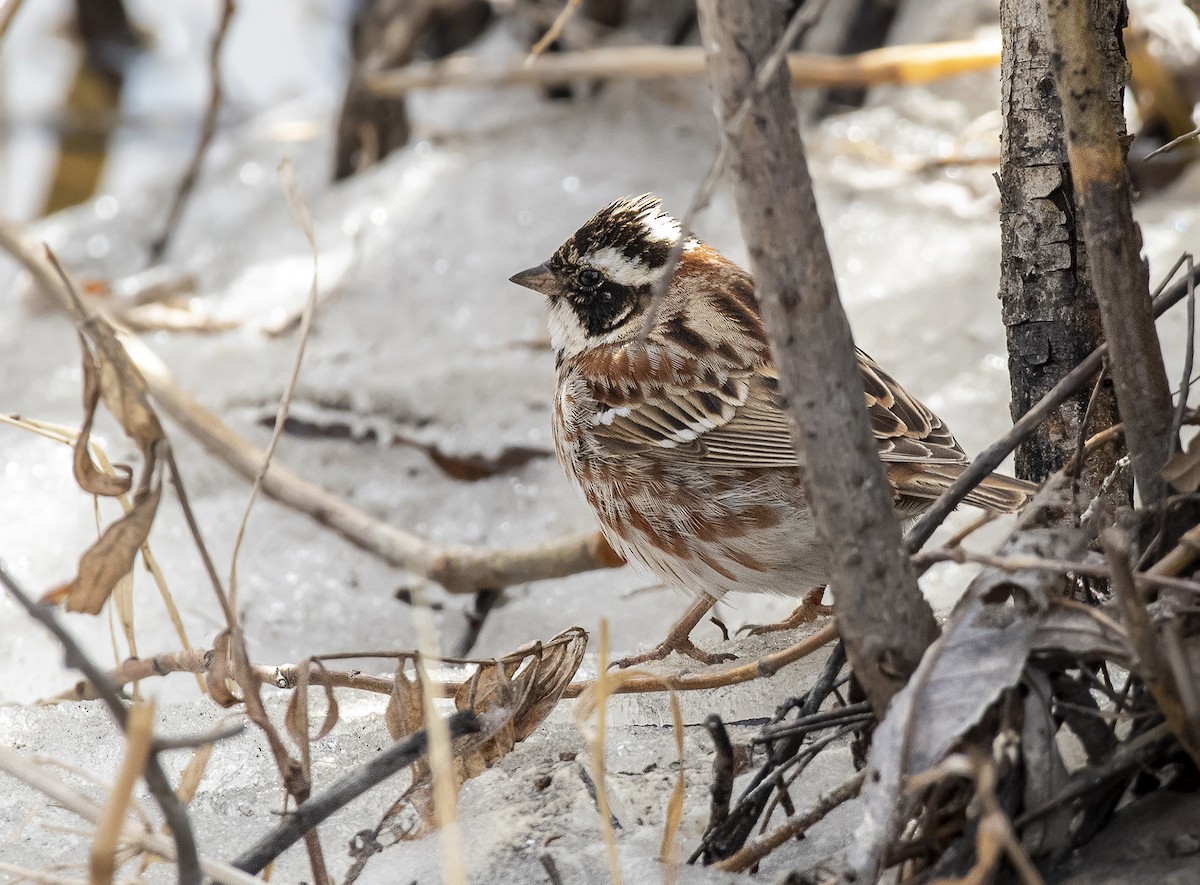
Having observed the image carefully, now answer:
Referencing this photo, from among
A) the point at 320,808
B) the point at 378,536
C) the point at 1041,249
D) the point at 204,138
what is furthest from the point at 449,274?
the point at 320,808

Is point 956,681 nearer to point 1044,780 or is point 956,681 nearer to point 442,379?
point 1044,780

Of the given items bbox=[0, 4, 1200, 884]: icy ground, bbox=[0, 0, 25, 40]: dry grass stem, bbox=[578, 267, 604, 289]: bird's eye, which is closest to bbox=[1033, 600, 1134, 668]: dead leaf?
bbox=[0, 4, 1200, 884]: icy ground

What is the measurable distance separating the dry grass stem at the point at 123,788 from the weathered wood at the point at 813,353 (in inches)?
37.4

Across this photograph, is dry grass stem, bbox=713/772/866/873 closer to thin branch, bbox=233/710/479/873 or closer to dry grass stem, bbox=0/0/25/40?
thin branch, bbox=233/710/479/873

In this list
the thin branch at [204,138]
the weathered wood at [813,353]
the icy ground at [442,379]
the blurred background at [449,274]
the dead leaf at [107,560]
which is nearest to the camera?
the weathered wood at [813,353]

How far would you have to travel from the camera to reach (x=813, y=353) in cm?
183

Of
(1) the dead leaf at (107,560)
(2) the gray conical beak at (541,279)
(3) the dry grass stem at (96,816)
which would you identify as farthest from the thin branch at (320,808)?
(2) the gray conical beak at (541,279)

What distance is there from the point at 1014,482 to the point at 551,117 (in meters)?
3.86

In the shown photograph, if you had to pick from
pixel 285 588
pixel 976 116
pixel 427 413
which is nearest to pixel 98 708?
pixel 285 588

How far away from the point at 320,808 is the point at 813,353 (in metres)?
0.97

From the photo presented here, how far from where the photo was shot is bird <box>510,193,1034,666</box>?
323 centimetres

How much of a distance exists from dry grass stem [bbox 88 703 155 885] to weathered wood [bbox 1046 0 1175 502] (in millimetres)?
1575

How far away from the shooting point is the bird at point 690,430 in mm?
3227

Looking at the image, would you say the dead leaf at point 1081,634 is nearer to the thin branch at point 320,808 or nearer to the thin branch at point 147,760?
the thin branch at point 320,808
